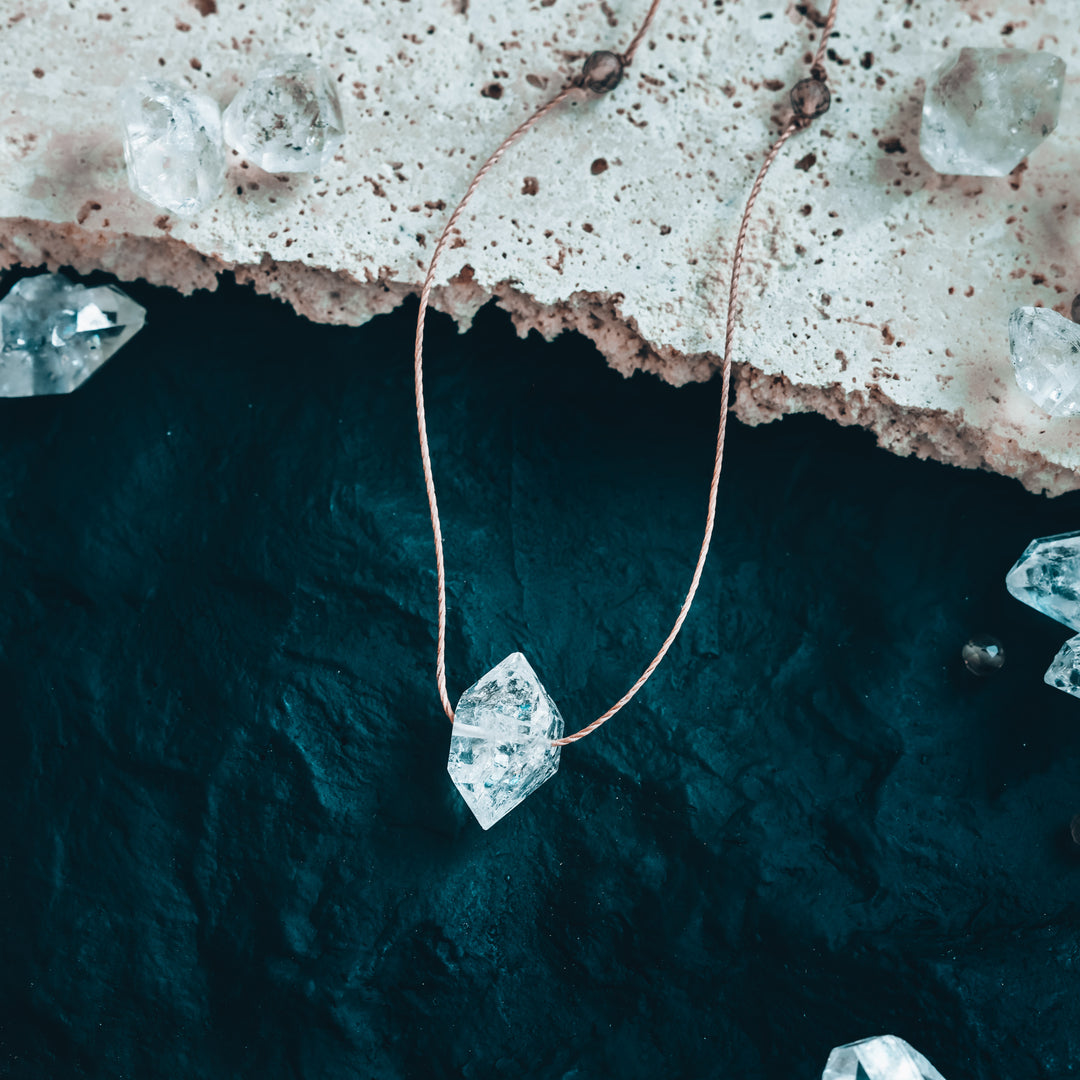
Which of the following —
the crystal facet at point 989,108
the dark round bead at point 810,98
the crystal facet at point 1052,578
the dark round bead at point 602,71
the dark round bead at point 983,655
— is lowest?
the dark round bead at point 983,655

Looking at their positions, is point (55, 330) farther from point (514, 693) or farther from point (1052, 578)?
point (1052, 578)

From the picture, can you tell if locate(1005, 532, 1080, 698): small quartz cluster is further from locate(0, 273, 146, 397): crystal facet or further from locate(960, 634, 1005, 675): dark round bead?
locate(0, 273, 146, 397): crystal facet

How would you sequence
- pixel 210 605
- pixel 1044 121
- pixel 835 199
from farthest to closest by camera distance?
pixel 210 605, pixel 835 199, pixel 1044 121

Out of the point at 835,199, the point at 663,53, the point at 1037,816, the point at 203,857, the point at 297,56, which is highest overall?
the point at 297,56

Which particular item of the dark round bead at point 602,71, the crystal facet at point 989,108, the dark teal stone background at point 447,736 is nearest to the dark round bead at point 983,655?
the dark teal stone background at point 447,736

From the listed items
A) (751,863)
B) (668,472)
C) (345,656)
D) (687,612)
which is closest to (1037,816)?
(751,863)

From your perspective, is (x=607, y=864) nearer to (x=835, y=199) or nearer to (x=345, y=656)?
(x=345, y=656)

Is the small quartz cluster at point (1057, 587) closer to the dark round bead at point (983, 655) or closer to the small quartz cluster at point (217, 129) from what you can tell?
the dark round bead at point (983, 655)
